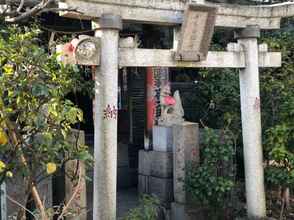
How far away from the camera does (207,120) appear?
29.0ft

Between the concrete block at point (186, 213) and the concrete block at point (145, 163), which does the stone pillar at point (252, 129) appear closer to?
the concrete block at point (186, 213)

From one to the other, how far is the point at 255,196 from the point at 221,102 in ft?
7.68

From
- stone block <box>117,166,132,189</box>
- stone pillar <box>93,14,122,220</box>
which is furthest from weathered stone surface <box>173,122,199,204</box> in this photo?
stone block <box>117,166,132,189</box>

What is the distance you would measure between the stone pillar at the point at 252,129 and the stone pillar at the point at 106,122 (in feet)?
7.48

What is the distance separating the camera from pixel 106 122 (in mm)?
5117

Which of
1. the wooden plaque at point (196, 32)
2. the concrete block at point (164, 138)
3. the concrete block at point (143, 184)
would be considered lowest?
the concrete block at point (143, 184)

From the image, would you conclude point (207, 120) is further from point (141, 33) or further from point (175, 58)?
point (175, 58)

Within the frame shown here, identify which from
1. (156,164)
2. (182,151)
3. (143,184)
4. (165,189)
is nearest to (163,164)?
(156,164)

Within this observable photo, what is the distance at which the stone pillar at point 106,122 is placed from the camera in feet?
16.8

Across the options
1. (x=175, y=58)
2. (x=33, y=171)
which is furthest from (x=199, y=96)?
(x=33, y=171)

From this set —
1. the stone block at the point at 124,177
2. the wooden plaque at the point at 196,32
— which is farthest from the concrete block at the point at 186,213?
the stone block at the point at 124,177

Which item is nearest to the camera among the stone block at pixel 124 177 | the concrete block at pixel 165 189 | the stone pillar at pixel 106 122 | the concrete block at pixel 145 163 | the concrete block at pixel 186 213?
the stone pillar at pixel 106 122

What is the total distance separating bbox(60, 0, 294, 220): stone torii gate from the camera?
5.11 m

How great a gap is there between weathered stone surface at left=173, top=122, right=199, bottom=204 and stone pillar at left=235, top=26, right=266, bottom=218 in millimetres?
769
